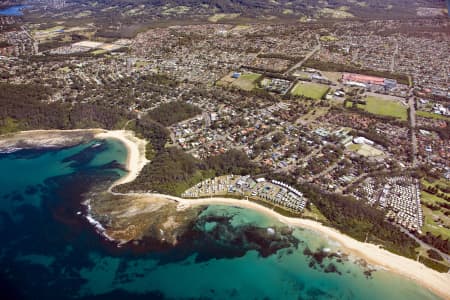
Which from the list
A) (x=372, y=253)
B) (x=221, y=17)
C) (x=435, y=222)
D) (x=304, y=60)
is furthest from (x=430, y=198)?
(x=221, y=17)

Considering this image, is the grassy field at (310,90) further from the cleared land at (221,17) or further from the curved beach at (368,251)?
the cleared land at (221,17)

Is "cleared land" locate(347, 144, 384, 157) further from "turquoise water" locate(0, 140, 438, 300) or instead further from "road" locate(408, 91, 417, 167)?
"turquoise water" locate(0, 140, 438, 300)

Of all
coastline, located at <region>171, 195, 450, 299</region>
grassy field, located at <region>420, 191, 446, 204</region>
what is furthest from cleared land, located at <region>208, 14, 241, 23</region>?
grassy field, located at <region>420, 191, 446, 204</region>

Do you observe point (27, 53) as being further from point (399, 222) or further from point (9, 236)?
point (399, 222)

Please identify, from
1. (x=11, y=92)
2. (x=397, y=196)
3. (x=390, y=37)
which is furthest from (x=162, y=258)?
(x=390, y=37)

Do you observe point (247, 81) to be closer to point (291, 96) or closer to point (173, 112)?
point (291, 96)

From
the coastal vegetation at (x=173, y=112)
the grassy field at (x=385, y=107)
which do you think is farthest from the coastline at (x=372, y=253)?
the grassy field at (x=385, y=107)
